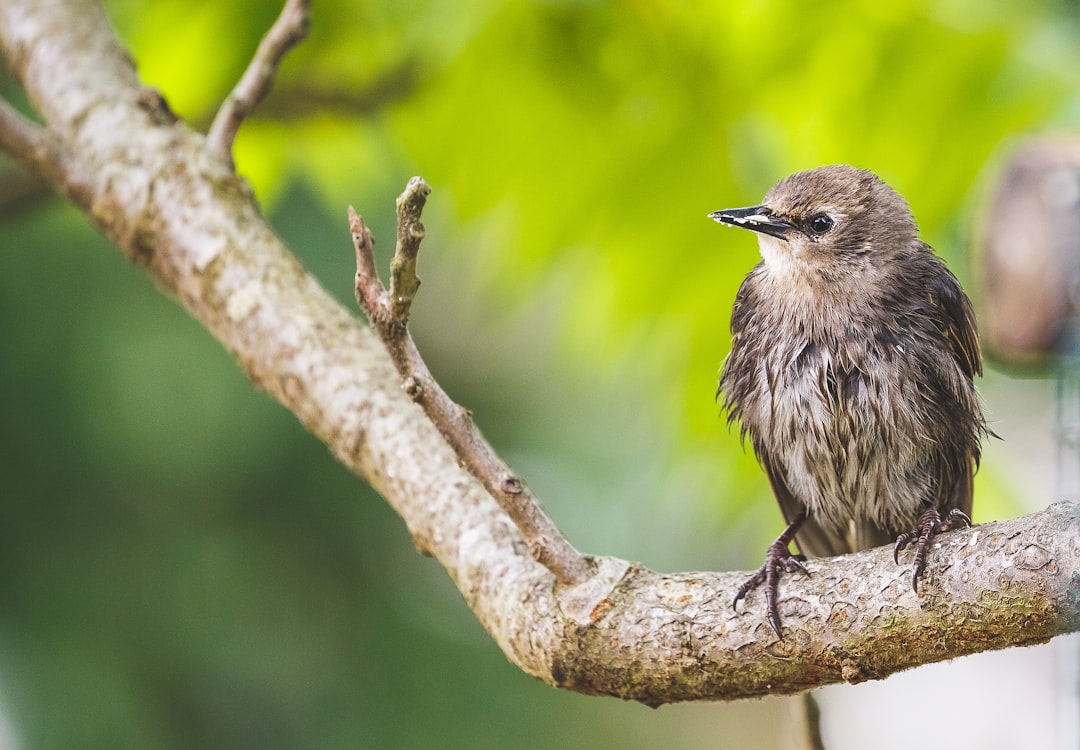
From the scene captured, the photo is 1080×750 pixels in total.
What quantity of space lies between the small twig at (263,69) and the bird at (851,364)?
3.60 feet

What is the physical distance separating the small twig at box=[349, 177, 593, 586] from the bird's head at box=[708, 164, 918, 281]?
46 cm

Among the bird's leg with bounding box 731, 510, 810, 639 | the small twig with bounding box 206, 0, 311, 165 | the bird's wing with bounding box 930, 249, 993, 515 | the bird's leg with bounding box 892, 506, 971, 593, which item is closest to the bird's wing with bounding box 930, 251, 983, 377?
the bird's wing with bounding box 930, 249, 993, 515

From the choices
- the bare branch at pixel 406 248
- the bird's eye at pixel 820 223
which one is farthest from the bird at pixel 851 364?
the bare branch at pixel 406 248

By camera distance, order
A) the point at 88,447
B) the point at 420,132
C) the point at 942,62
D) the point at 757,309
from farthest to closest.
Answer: the point at 88,447, the point at 420,132, the point at 942,62, the point at 757,309

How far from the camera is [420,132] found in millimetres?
2955

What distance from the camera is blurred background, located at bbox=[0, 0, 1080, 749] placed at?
2.57 metres

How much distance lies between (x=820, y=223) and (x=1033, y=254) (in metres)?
0.61

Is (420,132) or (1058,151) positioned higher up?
(420,132)

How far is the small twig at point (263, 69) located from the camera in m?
2.57

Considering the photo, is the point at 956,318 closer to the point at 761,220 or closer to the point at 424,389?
the point at 761,220

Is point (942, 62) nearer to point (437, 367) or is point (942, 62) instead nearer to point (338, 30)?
point (338, 30)

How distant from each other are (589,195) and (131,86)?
1058 mm

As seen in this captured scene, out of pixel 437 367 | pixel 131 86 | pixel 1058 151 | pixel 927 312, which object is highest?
pixel 437 367

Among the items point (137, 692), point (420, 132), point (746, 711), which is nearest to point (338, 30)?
point (420, 132)
